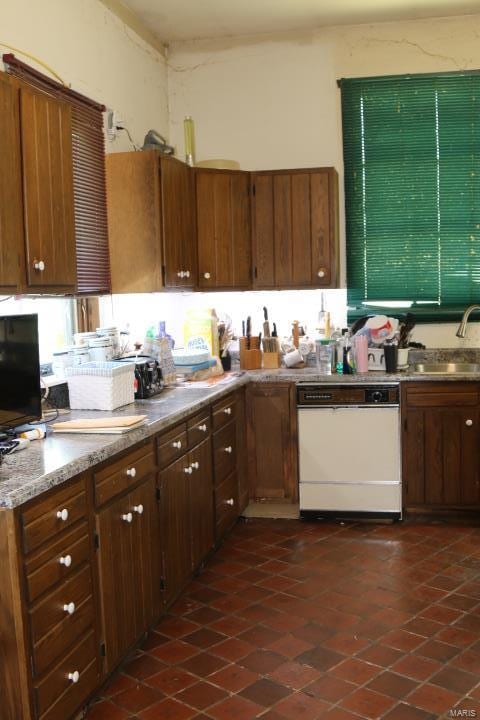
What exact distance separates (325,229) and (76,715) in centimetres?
338

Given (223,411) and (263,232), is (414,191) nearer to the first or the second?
(263,232)

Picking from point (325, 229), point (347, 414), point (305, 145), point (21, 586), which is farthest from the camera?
point (305, 145)

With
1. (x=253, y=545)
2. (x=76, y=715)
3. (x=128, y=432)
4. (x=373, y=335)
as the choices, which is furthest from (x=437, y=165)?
(x=76, y=715)

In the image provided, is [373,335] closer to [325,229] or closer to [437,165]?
[325,229]

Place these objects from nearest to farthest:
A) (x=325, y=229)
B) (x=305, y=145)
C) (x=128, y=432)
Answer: (x=128, y=432) < (x=325, y=229) < (x=305, y=145)

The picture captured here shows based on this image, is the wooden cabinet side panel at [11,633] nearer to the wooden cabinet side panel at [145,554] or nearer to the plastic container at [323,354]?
the wooden cabinet side panel at [145,554]

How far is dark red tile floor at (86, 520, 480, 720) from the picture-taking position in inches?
109

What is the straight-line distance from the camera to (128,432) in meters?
3.00

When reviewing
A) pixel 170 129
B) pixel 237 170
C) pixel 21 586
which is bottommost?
pixel 21 586

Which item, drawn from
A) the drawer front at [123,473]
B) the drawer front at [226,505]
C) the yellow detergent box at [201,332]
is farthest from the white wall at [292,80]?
the drawer front at [123,473]

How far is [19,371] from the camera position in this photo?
2.98 metres

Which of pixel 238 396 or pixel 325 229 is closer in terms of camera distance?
pixel 238 396

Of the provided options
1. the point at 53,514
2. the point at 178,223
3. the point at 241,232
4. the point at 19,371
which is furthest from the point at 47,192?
the point at 241,232

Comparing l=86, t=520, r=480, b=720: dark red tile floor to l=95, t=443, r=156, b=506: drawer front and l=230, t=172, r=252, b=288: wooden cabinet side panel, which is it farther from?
l=230, t=172, r=252, b=288: wooden cabinet side panel
